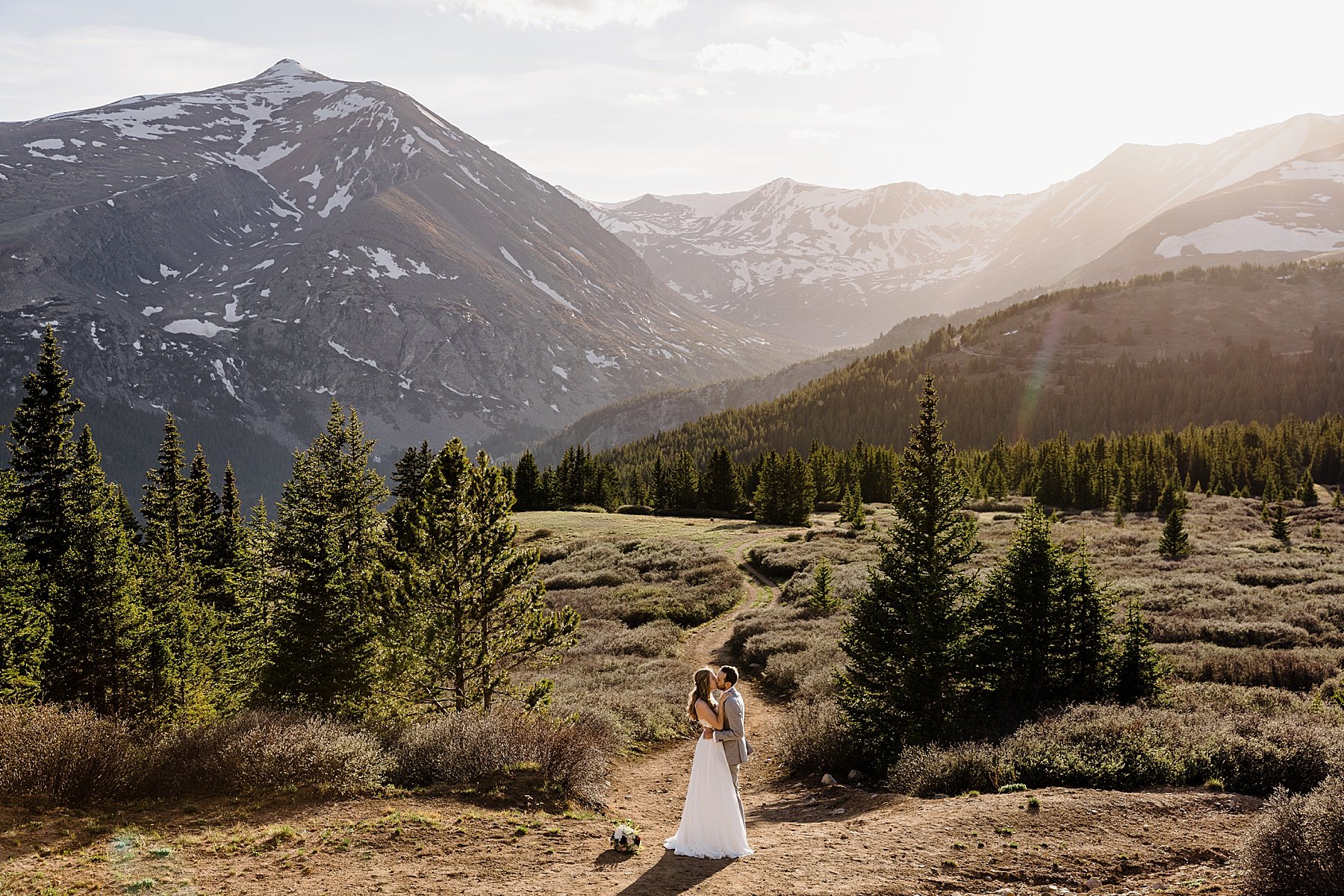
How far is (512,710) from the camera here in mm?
19031

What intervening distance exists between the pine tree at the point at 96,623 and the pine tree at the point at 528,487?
72355 millimetres

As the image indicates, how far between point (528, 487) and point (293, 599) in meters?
75.1

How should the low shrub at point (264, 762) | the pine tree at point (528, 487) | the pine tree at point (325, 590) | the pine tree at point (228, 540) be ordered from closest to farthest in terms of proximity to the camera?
the low shrub at point (264, 762) < the pine tree at point (325, 590) < the pine tree at point (228, 540) < the pine tree at point (528, 487)

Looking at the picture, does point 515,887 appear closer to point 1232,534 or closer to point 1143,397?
point 1232,534

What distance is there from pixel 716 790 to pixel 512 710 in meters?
8.39

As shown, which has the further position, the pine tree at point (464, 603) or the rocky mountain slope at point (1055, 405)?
the rocky mountain slope at point (1055, 405)

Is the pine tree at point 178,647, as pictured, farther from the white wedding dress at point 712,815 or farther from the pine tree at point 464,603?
the white wedding dress at point 712,815

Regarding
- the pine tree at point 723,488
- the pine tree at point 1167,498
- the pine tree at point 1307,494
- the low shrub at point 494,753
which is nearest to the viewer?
the low shrub at point 494,753

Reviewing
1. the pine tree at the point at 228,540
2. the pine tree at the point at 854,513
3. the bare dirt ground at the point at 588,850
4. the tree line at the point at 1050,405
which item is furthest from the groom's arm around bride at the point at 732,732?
the tree line at the point at 1050,405

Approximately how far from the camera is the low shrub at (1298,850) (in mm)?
8656

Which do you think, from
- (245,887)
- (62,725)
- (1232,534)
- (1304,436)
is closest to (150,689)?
(62,725)

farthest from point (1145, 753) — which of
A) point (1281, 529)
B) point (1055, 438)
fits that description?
point (1055, 438)

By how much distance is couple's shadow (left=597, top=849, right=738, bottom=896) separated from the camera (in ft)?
35.4

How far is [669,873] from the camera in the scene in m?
11.5
